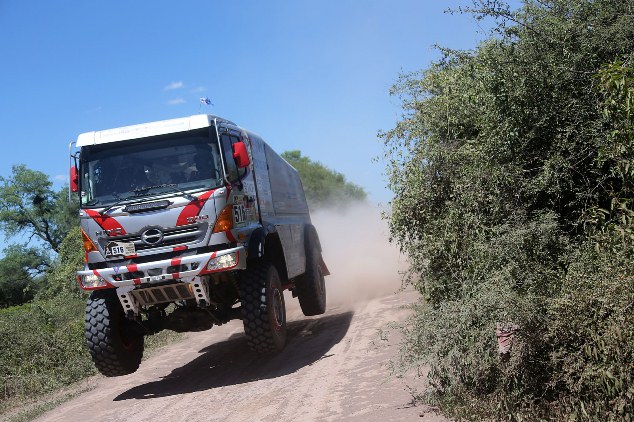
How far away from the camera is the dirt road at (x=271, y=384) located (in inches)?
261

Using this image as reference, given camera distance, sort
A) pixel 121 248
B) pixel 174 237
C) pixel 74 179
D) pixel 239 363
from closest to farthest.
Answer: pixel 174 237, pixel 121 248, pixel 74 179, pixel 239 363

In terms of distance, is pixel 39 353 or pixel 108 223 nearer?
pixel 108 223

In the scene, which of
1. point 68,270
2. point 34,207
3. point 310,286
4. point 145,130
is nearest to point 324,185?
point 34,207

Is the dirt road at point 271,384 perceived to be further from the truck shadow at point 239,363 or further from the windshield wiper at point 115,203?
the windshield wiper at point 115,203

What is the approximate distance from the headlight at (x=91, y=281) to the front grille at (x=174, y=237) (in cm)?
58

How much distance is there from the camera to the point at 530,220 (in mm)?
6660

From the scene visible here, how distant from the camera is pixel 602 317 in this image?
192 inches

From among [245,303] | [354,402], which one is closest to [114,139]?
[245,303]

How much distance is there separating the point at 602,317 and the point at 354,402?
278 centimetres

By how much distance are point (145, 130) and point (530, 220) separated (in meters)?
5.21

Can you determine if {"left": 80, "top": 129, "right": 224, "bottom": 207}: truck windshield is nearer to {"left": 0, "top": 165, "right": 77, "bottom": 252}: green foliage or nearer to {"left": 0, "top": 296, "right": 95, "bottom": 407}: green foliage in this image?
{"left": 0, "top": 296, "right": 95, "bottom": 407}: green foliage

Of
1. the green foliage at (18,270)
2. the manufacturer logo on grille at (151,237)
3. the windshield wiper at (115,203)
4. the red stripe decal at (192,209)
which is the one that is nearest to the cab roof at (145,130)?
the windshield wiper at (115,203)

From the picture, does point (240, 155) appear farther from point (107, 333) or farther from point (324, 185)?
point (324, 185)

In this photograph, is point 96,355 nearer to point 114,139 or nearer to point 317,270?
point 114,139
